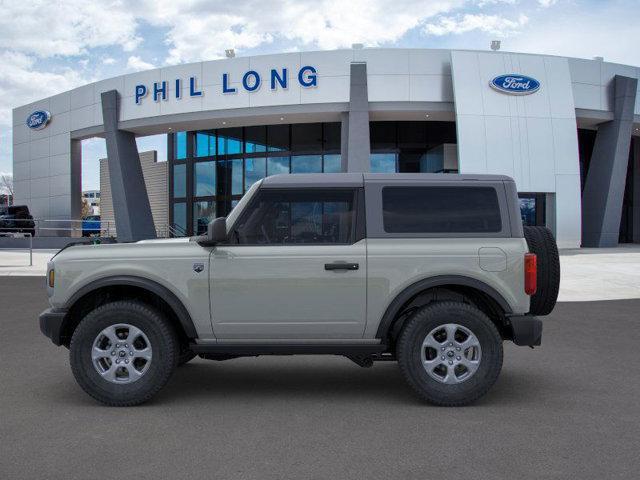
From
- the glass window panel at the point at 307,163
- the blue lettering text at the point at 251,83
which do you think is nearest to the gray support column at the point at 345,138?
the blue lettering text at the point at 251,83

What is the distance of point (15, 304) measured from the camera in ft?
35.5

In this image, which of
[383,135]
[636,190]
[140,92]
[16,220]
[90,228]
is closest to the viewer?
[140,92]

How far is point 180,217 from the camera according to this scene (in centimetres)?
3622

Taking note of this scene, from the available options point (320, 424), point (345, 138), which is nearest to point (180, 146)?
point (345, 138)

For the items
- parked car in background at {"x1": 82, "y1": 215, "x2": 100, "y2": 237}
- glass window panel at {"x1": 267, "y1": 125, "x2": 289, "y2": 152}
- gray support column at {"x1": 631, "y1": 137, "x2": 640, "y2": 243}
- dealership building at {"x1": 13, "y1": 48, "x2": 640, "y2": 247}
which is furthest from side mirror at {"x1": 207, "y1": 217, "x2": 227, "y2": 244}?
gray support column at {"x1": 631, "y1": 137, "x2": 640, "y2": 243}

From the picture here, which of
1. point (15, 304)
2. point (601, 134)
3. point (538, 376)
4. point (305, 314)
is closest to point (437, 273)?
point (305, 314)

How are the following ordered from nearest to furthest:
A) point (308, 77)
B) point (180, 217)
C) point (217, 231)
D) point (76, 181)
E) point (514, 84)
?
point (217, 231), point (514, 84), point (308, 77), point (76, 181), point (180, 217)

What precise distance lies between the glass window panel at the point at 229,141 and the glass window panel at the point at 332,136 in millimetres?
5065

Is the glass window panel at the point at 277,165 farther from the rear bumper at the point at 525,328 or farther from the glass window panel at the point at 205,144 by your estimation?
the rear bumper at the point at 525,328

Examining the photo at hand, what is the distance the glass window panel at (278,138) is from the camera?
31844mm

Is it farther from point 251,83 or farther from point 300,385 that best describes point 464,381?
point 251,83

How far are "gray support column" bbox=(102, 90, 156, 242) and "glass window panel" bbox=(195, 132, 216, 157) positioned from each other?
14.8 ft

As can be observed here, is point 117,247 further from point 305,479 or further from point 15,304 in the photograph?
point 15,304

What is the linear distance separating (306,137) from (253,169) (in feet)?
11.6
